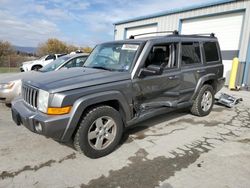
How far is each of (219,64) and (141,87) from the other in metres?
3.13

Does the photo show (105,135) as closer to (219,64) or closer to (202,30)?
(219,64)

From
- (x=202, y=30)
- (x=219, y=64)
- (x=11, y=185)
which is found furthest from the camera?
(x=202, y=30)

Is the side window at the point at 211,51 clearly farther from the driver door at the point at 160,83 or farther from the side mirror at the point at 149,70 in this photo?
the side mirror at the point at 149,70

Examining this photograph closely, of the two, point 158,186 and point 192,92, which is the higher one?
point 192,92

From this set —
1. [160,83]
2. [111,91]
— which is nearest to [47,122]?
[111,91]

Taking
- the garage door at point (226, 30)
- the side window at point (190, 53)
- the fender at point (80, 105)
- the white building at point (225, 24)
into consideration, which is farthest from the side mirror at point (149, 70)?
the garage door at point (226, 30)

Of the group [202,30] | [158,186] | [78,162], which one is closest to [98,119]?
[78,162]

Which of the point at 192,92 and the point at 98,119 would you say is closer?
the point at 98,119

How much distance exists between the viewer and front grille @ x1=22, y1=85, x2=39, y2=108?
326 cm

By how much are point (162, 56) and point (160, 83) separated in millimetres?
613

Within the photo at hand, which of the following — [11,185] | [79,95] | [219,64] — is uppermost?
[219,64]

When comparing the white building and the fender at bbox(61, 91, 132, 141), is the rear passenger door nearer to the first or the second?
the fender at bbox(61, 91, 132, 141)

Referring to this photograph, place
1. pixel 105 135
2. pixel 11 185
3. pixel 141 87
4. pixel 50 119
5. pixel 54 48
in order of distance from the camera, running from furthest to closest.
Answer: pixel 54 48 < pixel 141 87 < pixel 105 135 < pixel 50 119 < pixel 11 185

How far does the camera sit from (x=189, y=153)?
3.59 metres
